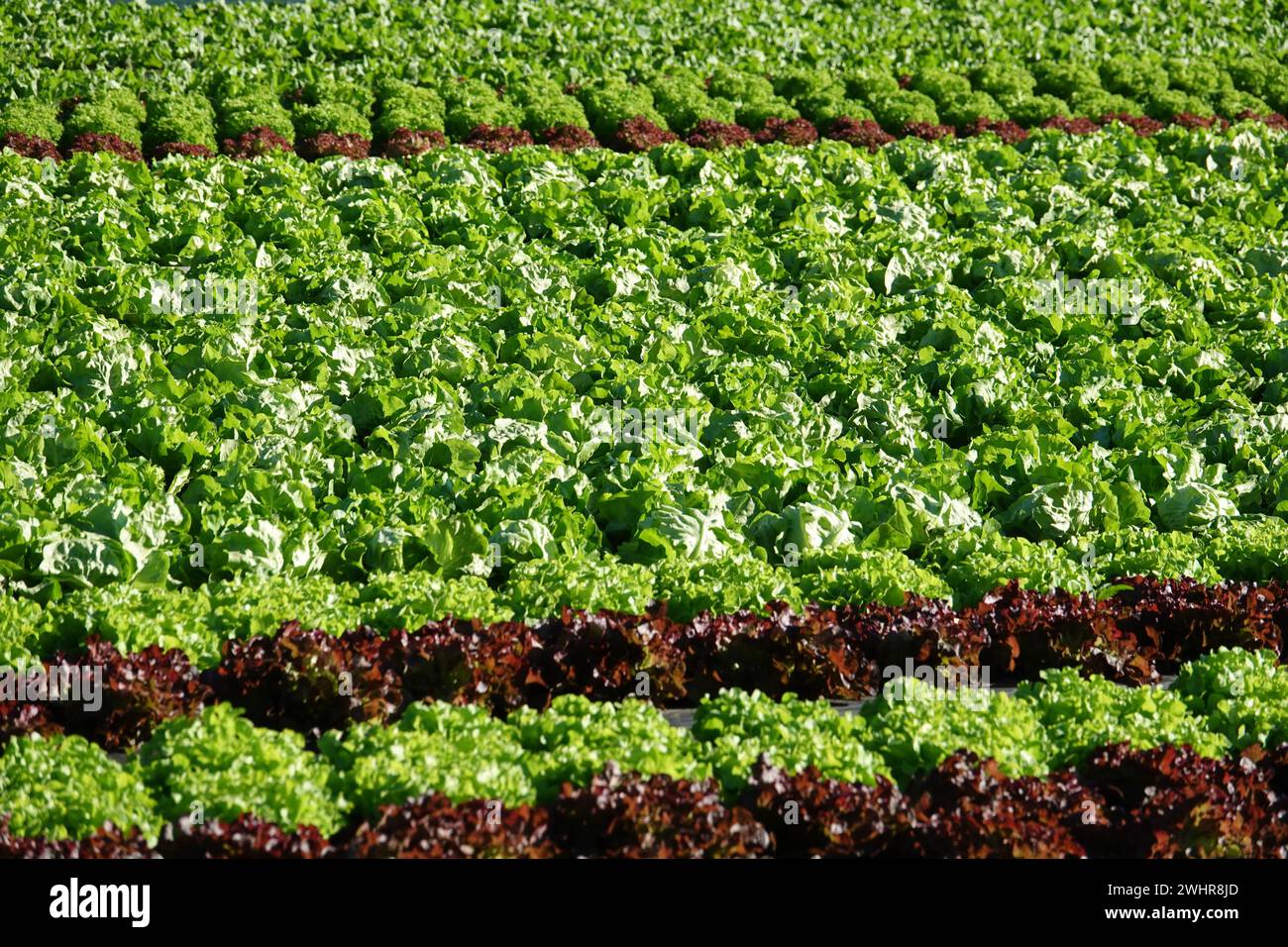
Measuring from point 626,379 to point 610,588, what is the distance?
346 cm

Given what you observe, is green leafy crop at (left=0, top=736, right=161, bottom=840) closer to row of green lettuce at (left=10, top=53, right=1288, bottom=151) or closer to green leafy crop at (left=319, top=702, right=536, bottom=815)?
green leafy crop at (left=319, top=702, right=536, bottom=815)

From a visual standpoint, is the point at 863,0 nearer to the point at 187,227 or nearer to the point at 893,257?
the point at 893,257

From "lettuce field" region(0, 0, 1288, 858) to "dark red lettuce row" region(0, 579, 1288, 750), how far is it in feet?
0.09

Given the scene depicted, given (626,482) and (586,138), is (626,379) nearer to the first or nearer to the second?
(626,482)

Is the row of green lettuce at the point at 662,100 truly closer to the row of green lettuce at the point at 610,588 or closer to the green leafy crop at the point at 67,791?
the row of green lettuce at the point at 610,588

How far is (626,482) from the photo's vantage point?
31.2ft

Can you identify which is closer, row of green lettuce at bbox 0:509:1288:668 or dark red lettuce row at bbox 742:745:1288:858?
dark red lettuce row at bbox 742:745:1288:858

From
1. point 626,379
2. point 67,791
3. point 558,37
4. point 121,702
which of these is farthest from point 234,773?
point 558,37

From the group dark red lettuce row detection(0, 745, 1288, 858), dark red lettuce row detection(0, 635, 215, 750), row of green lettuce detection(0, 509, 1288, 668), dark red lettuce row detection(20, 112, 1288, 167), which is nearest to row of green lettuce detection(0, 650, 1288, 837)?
dark red lettuce row detection(0, 745, 1288, 858)

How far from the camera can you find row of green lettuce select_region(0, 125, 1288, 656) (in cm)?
866
